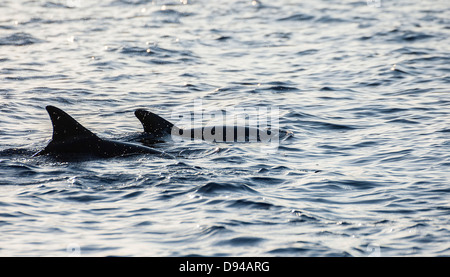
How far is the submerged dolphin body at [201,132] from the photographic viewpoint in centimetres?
1417

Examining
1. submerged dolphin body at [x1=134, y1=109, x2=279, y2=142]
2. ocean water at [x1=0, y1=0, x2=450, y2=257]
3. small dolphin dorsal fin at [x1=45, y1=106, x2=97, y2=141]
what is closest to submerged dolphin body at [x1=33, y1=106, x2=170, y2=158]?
small dolphin dorsal fin at [x1=45, y1=106, x2=97, y2=141]

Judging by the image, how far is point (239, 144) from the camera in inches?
542

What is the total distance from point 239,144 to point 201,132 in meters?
1.03

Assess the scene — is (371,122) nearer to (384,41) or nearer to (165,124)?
(165,124)

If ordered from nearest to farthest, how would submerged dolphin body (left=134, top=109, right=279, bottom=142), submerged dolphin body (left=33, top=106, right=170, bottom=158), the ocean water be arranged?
1. the ocean water
2. submerged dolphin body (left=33, top=106, right=170, bottom=158)
3. submerged dolphin body (left=134, top=109, right=279, bottom=142)

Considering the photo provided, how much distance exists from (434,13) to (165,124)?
18.2 meters

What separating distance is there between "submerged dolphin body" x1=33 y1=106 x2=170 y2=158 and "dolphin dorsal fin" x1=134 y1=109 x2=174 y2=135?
1.74m

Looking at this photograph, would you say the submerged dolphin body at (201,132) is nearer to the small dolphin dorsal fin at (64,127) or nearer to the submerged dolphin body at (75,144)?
the submerged dolphin body at (75,144)

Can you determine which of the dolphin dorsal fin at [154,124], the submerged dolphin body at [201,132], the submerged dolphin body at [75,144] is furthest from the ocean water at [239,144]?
the dolphin dorsal fin at [154,124]

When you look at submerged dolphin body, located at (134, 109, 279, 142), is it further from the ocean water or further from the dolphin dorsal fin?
the ocean water

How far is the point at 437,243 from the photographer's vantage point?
28.5ft

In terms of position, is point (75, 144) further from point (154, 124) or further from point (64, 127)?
point (154, 124)

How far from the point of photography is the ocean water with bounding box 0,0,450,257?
904 centimetres
